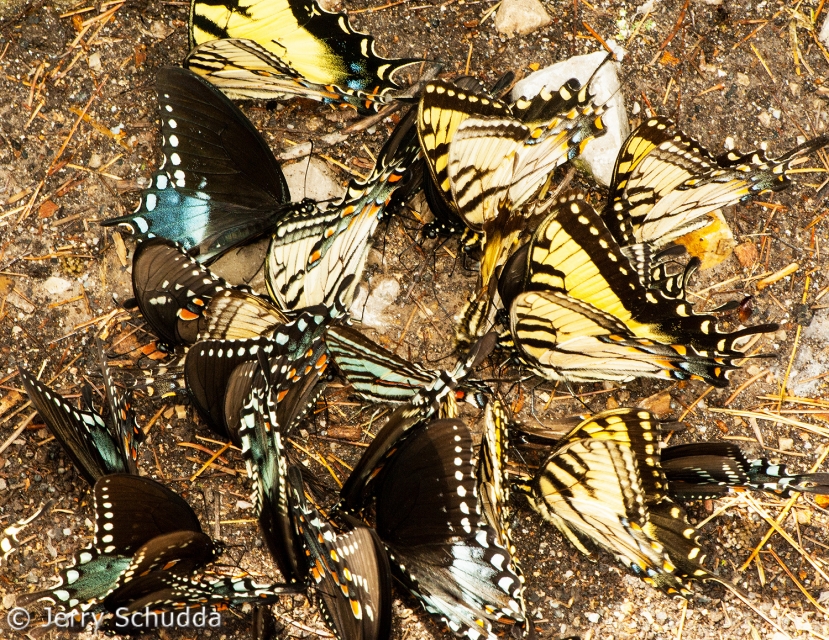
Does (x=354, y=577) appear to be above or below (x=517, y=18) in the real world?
below

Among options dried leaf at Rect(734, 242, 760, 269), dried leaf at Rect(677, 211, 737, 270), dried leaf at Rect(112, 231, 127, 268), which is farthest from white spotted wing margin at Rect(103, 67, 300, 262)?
dried leaf at Rect(734, 242, 760, 269)

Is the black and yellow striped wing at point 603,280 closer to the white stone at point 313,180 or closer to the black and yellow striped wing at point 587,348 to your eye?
the black and yellow striped wing at point 587,348

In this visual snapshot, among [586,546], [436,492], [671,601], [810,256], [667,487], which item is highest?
[810,256]

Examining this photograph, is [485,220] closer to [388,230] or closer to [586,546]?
[388,230]

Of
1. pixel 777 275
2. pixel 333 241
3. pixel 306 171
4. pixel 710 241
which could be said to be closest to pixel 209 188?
pixel 306 171

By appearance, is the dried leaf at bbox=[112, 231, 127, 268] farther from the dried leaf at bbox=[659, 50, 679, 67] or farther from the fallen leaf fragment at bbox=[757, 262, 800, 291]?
the fallen leaf fragment at bbox=[757, 262, 800, 291]

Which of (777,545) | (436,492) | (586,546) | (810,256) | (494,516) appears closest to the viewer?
(436,492)

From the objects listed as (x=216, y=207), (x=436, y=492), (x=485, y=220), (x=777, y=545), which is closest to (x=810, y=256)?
(x=777, y=545)

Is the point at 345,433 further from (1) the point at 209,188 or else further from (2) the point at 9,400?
(2) the point at 9,400
